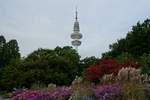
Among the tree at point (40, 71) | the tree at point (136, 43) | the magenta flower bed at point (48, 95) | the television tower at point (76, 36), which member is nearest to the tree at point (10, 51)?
the tree at point (40, 71)

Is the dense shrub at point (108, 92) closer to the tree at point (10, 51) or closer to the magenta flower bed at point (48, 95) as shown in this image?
the magenta flower bed at point (48, 95)

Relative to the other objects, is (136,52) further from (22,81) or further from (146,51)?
(22,81)

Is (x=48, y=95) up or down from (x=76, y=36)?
down

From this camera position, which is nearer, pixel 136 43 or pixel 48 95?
pixel 48 95

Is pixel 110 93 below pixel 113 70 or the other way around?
below

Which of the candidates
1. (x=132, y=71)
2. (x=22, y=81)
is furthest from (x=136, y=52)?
(x=132, y=71)

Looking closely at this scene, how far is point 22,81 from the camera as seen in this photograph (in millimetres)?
49938

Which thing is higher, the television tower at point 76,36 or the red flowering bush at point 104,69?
the television tower at point 76,36

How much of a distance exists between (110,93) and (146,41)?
35.6 meters

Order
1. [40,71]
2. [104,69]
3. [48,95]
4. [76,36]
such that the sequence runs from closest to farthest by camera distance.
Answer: [48,95], [104,69], [40,71], [76,36]

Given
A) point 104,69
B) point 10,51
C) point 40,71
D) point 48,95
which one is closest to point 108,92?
point 48,95

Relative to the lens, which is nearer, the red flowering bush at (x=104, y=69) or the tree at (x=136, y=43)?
the red flowering bush at (x=104, y=69)

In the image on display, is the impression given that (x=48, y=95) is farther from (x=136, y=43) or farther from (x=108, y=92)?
(x=136, y=43)

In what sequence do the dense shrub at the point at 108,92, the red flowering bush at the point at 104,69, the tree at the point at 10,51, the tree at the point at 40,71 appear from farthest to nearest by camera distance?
the tree at the point at 10,51 < the tree at the point at 40,71 < the red flowering bush at the point at 104,69 < the dense shrub at the point at 108,92
